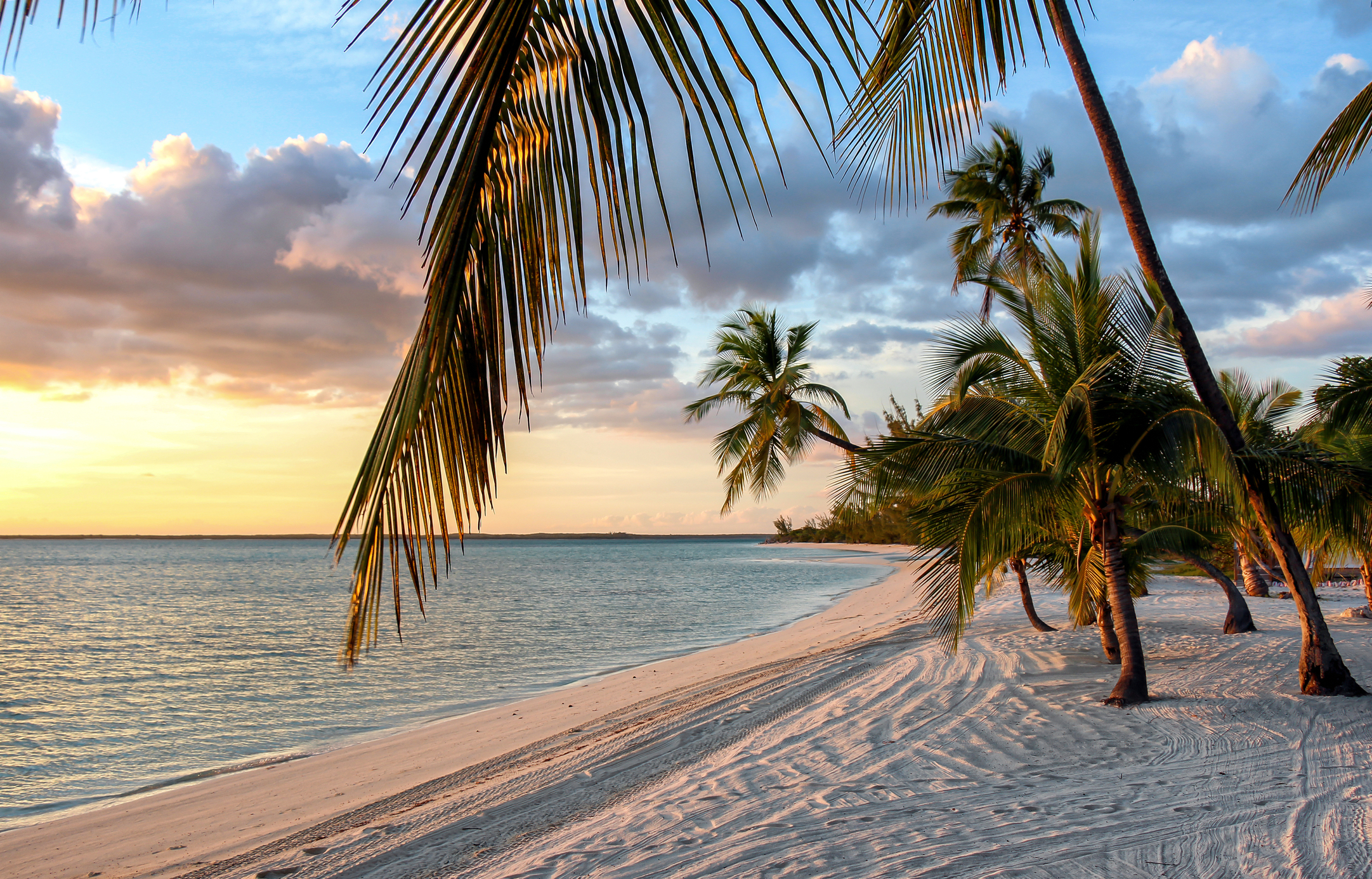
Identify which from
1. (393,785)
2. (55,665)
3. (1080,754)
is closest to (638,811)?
(393,785)

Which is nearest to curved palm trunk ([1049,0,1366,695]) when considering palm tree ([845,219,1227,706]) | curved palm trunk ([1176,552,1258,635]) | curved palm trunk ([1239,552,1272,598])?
palm tree ([845,219,1227,706])

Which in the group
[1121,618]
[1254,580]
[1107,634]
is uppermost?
[1121,618]

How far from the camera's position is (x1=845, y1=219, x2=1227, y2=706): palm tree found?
7.32 m

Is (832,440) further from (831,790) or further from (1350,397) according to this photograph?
(831,790)

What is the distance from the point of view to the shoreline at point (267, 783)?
5.84 m

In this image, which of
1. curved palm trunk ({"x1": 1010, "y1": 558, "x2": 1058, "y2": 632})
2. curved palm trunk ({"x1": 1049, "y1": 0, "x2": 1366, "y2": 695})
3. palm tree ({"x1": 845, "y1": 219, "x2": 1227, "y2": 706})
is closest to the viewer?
curved palm trunk ({"x1": 1049, "y1": 0, "x2": 1366, "y2": 695})

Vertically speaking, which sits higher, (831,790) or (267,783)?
(831,790)

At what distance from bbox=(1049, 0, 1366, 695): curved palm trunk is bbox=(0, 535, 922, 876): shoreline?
750cm

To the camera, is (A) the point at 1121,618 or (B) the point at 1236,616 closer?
(A) the point at 1121,618

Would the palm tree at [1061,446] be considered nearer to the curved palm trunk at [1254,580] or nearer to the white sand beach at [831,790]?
the white sand beach at [831,790]

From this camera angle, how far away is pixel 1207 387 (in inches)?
285

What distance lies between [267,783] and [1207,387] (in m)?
10.2


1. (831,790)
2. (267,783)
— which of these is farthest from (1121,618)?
(267,783)

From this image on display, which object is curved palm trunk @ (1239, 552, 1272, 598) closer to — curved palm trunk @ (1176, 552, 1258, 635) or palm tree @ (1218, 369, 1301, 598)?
palm tree @ (1218, 369, 1301, 598)
